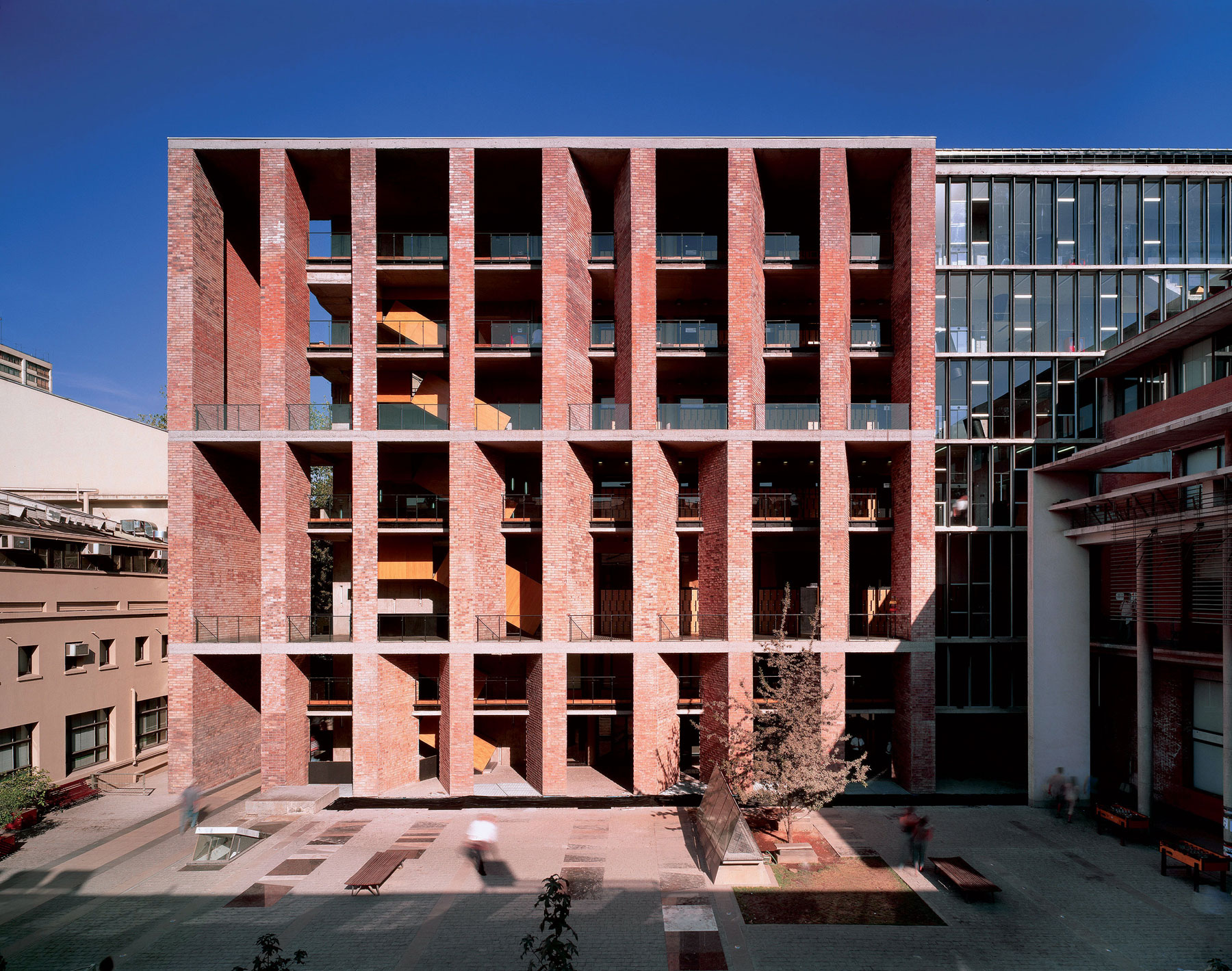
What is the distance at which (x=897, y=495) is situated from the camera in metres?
20.2

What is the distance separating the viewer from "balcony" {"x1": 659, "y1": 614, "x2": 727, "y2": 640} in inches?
758

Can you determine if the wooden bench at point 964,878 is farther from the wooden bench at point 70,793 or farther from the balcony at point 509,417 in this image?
the wooden bench at point 70,793

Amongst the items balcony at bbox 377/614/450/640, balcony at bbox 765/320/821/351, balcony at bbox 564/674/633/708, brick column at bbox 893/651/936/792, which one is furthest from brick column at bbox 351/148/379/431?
brick column at bbox 893/651/936/792

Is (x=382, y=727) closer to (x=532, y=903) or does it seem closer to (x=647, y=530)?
(x=532, y=903)

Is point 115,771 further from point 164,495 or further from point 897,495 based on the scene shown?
point 897,495

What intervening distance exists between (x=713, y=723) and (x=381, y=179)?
21269mm

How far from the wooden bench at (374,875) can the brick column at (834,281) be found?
16.7 meters

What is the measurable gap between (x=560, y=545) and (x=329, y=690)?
387 inches

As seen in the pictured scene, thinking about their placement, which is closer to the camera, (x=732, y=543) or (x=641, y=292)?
(x=732, y=543)

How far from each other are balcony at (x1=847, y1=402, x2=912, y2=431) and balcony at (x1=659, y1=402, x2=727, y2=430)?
411 cm

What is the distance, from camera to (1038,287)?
22.0 metres

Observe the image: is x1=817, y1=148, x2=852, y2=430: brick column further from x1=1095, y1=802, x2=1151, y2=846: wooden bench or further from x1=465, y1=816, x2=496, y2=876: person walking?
x1=465, y1=816, x2=496, y2=876: person walking

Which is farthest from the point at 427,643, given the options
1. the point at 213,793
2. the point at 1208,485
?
the point at 1208,485

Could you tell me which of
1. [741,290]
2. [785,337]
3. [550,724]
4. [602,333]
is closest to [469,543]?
[550,724]
